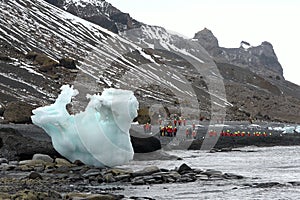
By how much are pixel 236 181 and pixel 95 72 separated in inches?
3960

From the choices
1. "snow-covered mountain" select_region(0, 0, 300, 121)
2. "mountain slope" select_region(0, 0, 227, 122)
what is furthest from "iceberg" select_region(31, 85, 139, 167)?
"mountain slope" select_region(0, 0, 227, 122)

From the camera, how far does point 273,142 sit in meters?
47.2

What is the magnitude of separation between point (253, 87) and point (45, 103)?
117363 millimetres

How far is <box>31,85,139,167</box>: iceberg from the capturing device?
2400 cm

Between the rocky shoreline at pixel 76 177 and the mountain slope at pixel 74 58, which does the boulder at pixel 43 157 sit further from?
the mountain slope at pixel 74 58

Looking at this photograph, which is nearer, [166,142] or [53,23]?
[166,142]

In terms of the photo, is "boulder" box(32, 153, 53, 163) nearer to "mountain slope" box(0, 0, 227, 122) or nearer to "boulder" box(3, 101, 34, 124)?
"boulder" box(3, 101, 34, 124)

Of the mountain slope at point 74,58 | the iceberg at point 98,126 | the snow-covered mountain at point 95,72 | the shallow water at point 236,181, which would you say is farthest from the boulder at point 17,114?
the iceberg at point 98,126

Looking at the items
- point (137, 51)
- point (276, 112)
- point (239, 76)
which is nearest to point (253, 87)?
point (239, 76)

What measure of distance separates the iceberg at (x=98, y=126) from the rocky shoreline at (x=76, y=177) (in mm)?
757

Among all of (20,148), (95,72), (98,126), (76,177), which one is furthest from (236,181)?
(95,72)

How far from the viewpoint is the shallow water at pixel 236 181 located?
17344 millimetres

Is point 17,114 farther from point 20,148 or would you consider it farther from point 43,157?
point 43,157

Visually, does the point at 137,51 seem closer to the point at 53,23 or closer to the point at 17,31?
the point at 53,23
